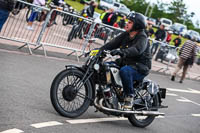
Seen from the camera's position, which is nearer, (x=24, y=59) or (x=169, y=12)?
(x=24, y=59)

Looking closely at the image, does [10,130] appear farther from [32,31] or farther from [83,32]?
[83,32]

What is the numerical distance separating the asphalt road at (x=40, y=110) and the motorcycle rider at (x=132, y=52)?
0.78 m

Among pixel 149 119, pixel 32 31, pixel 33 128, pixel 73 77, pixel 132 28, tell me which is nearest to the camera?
pixel 33 128

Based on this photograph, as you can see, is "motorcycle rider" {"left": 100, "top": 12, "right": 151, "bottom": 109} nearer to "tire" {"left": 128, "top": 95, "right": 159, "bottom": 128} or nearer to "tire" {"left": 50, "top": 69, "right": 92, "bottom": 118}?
"tire" {"left": 128, "top": 95, "right": 159, "bottom": 128}

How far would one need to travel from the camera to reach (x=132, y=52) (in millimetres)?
6352

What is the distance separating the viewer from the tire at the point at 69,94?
595 cm

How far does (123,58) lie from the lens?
678 centimetres

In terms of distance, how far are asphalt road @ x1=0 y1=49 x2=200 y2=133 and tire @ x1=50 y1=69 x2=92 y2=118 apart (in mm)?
162

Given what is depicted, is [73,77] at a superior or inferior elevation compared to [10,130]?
superior

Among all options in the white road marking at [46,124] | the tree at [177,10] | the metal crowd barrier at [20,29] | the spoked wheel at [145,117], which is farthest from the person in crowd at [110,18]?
the tree at [177,10]

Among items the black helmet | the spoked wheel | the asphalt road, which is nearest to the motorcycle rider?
the black helmet

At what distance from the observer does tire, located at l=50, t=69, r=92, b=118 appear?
5949 millimetres

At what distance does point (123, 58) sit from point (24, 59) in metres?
4.40

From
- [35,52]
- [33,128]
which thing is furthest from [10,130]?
[35,52]
